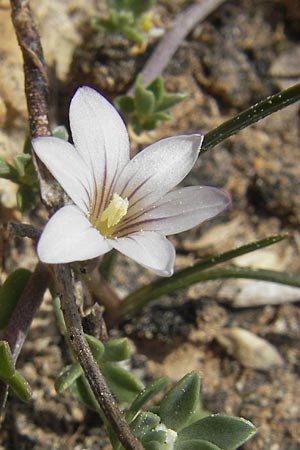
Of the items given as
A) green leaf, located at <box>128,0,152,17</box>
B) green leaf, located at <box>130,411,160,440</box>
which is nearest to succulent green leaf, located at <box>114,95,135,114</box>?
green leaf, located at <box>128,0,152,17</box>

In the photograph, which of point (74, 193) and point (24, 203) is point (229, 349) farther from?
point (74, 193)

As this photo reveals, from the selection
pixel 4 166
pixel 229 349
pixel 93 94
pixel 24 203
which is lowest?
pixel 229 349

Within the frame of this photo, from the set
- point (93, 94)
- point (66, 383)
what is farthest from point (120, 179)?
point (66, 383)

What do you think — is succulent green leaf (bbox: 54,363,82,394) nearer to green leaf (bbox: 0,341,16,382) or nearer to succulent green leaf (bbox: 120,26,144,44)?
green leaf (bbox: 0,341,16,382)

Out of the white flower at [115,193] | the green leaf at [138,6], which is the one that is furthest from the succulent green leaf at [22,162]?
the green leaf at [138,6]

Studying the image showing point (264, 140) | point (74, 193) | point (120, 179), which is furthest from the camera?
point (264, 140)

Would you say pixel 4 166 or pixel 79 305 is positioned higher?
pixel 4 166

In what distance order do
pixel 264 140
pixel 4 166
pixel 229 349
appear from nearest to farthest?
pixel 4 166 → pixel 229 349 → pixel 264 140

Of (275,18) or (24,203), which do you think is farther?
(275,18)
